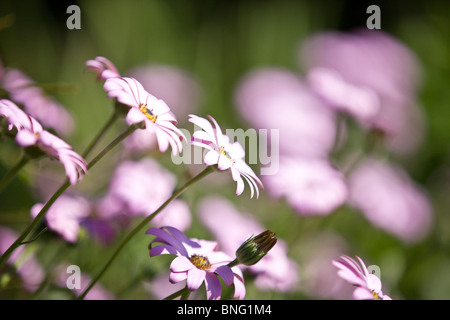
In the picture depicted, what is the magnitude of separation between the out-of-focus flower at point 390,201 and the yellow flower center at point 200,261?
18.4 inches

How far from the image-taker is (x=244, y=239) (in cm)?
65

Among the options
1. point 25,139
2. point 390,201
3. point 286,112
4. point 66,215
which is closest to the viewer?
point 25,139

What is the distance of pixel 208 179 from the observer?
1.14 metres

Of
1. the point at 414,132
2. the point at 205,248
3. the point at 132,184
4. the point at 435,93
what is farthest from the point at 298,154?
the point at 205,248

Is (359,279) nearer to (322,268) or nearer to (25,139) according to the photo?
(25,139)

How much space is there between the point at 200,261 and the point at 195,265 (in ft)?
0.04

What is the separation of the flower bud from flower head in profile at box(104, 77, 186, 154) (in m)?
0.09

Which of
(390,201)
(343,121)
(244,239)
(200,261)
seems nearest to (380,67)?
(390,201)

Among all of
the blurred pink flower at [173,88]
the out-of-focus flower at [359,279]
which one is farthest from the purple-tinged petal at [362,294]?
the blurred pink flower at [173,88]

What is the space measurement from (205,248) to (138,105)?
13 cm

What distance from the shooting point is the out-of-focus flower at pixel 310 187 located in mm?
645

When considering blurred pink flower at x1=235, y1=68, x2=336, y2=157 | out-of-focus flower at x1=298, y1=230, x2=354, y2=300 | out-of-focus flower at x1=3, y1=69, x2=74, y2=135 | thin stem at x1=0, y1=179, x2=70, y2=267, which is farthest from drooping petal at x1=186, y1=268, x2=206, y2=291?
blurred pink flower at x1=235, y1=68, x2=336, y2=157

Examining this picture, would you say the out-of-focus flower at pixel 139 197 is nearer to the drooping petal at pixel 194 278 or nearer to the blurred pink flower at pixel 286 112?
the drooping petal at pixel 194 278

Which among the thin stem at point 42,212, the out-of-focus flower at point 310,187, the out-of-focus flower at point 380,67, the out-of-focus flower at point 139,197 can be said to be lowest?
the out-of-focus flower at point 380,67
